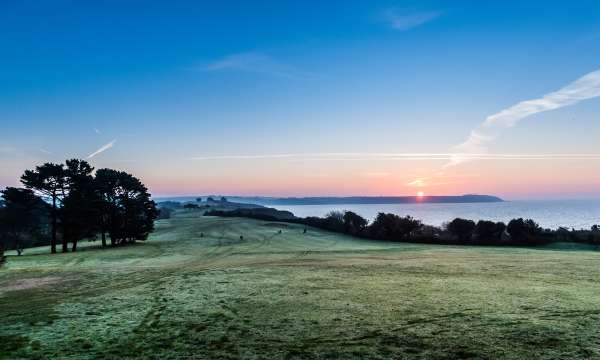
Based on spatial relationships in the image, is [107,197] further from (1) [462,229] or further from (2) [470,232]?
(2) [470,232]

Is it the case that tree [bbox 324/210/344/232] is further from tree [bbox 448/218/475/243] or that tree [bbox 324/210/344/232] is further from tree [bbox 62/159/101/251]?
tree [bbox 62/159/101/251]

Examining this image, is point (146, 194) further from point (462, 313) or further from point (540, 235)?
point (540, 235)

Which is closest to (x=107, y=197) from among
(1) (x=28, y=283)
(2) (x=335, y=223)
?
(1) (x=28, y=283)

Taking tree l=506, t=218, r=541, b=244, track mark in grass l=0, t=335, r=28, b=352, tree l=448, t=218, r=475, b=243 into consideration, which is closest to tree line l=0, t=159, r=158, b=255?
track mark in grass l=0, t=335, r=28, b=352

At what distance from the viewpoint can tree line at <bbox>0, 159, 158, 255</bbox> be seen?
48.0 meters

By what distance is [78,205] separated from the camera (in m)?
49.6

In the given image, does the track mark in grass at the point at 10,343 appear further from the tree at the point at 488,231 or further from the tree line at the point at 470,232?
the tree at the point at 488,231

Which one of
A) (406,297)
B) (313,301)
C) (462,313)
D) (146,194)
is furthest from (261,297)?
(146,194)

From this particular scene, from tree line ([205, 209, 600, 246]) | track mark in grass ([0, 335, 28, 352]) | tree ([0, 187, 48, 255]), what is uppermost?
tree ([0, 187, 48, 255])

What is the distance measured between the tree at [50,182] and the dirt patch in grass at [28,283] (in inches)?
1067

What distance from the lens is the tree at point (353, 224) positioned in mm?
72062

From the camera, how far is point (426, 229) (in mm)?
67188

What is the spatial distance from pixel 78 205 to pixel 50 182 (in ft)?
14.5

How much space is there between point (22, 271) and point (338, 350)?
1185 inches
